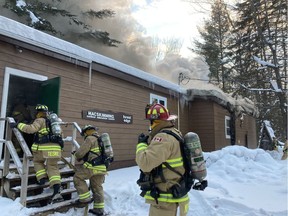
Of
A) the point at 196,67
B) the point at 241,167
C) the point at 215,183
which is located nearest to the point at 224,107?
the point at 241,167

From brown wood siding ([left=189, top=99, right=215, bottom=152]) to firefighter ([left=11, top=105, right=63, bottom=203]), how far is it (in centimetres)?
1027

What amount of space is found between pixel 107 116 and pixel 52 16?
15.3 metres

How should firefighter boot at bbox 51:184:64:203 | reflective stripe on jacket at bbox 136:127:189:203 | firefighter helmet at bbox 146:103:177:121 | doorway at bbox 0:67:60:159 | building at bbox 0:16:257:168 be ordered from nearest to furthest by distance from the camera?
reflective stripe on jacket at bbox 136:127:189:203 → firefighter helmet at bbox 146:103:177:121 → firefighter boot at bbox 51:184:64:203 → doorway at bbox 0:67:60:159 → building at bbox 0:16:257:168

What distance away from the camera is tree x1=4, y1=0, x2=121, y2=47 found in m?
18.5

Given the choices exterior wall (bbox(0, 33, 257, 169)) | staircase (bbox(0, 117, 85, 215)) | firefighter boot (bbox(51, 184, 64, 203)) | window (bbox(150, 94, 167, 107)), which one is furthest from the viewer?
window (bbox(150, 94, 167, 107))

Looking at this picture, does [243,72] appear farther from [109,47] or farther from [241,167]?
[241,167]

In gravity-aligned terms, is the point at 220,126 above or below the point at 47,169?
above

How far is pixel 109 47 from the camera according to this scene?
988 inches

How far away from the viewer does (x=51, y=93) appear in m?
7.12

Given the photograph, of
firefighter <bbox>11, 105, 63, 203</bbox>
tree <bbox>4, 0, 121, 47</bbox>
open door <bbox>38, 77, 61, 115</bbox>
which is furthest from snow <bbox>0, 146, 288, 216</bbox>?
→ tree <bbox>4, 0, 121, 47</bbox>

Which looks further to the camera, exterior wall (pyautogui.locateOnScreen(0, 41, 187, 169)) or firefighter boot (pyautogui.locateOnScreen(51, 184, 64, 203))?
exterior wall (pyautogui.locateOnScreen(0, 41, 187, 169))

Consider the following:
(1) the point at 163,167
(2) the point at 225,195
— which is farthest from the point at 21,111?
(1) the point at 163,167

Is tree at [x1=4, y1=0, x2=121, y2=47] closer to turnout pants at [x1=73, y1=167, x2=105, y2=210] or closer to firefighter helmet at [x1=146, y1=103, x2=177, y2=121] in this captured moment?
turnout pants at [x1=73, y1=167, x2=105, y2=210]

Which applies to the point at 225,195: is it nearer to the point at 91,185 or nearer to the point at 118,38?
the point at 91,185
